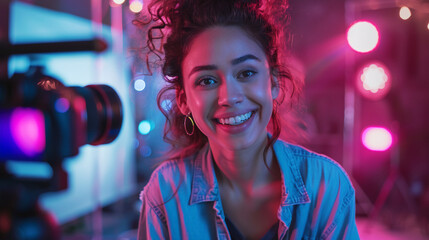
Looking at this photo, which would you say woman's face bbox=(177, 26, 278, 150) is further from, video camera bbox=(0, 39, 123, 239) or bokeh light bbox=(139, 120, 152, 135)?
bokeh light bbox=(139, 120, 152, 135)

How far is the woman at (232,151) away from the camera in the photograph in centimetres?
98

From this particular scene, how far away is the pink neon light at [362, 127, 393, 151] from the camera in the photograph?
109 inches

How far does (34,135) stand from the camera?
458 mm

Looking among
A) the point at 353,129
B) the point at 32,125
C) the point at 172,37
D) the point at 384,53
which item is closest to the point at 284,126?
the point at 172,37

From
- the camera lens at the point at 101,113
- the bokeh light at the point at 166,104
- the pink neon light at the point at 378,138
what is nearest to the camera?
the camera lens at the point at 101,113

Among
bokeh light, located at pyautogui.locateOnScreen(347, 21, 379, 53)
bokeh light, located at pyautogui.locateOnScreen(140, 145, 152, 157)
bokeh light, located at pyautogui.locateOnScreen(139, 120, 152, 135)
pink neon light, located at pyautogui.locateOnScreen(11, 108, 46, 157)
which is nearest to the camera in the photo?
pink neon light, located at pyautogui.locateOnScreen(11, 108, 46, 157)

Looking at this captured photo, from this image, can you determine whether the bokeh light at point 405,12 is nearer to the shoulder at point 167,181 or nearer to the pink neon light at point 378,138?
the pink neon light at point 378,138

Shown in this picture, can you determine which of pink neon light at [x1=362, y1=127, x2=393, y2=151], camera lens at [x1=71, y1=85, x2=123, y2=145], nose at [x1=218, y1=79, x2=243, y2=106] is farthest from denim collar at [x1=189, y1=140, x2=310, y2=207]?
pink neon light at [x1=362, y1=127, x2=393, y2=151]

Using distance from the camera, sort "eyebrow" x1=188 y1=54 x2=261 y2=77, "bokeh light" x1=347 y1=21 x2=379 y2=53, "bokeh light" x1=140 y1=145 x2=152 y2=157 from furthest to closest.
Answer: "bokeh light" x1=140 y1=145 x2=152 y2=157 → "bokeh light" x1=347 y1=21 x2=379 y2=53 → "eyebrow" x1=188 y1=54 x2=261 y2=77

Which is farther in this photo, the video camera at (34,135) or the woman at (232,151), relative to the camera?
the woman at (232,151)

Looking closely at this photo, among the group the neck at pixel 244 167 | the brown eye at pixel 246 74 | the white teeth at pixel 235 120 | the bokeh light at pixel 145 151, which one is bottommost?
the bokeh light at pixel 145 151

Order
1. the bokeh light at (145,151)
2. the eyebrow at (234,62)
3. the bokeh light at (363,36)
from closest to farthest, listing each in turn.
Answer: the eyebrow at (234,62), the bokeh light at (363,36), the bokeh light at (145,151)

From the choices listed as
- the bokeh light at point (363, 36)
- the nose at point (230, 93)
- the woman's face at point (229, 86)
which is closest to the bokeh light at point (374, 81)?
the bokeh light at point (363, 36)

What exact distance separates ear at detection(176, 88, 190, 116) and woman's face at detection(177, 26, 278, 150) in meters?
0.09
